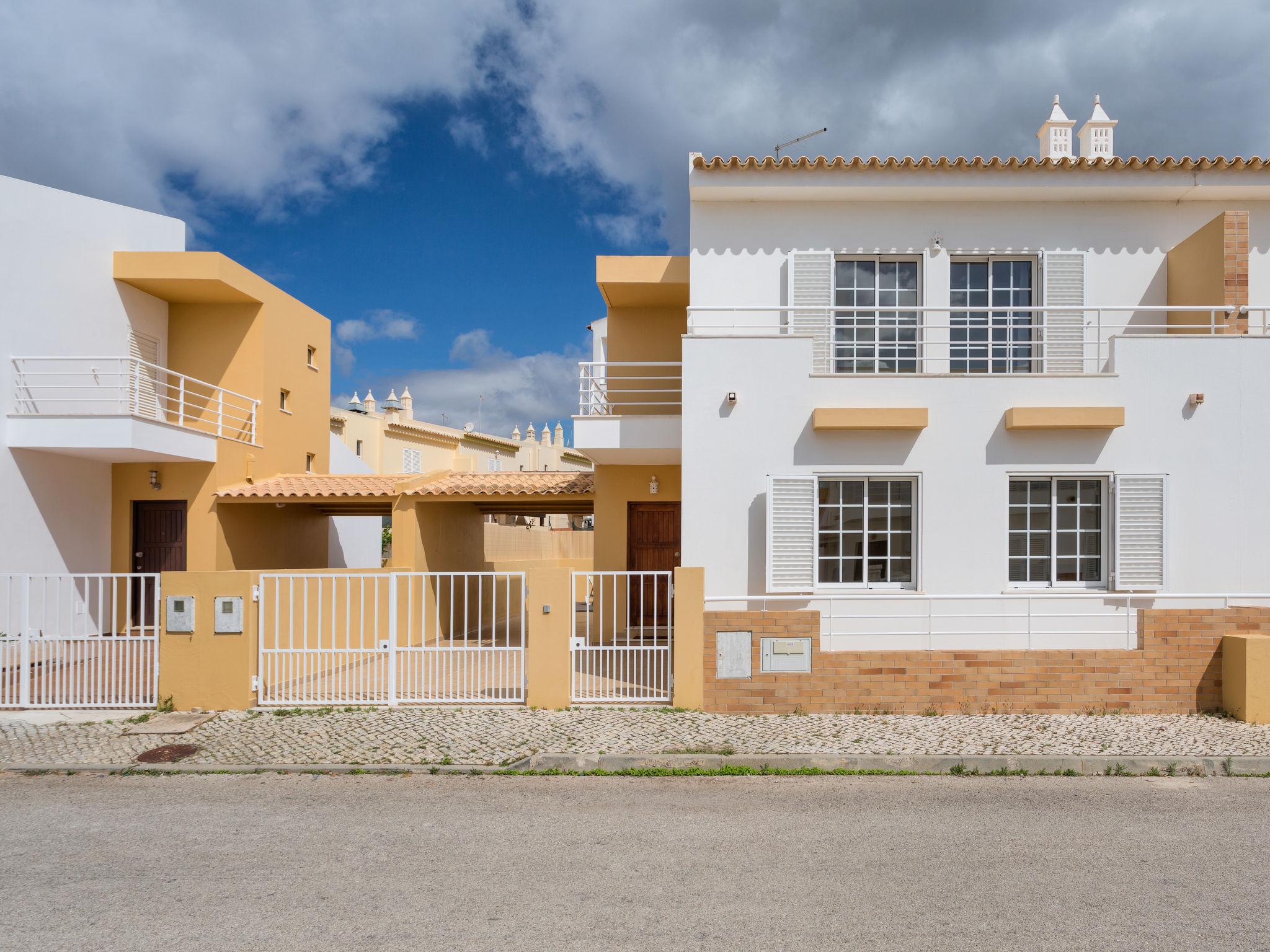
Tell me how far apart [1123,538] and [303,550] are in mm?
15494

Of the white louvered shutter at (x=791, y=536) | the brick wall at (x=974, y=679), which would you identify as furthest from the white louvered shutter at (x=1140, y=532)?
the white louvered shutter at (x=791, y=536)

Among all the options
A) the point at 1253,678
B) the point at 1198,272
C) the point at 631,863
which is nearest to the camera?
the point at 631,863

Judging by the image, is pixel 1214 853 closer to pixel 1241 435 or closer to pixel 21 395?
pixel 1241 435

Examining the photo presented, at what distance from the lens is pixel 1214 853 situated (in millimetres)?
5508

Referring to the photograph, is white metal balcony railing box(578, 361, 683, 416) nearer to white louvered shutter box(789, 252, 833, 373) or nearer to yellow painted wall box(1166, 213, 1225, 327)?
white louvered shutter box(789, 252, 833, 373)

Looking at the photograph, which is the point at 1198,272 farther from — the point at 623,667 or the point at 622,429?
the point at 623,667

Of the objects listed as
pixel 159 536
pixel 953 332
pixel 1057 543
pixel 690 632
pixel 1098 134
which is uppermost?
pixel 1098 134

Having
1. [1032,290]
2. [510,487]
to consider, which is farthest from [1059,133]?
[510,487]

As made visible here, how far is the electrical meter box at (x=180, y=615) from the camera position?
9.30 metres

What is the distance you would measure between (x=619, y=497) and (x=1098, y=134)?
10.7 metres

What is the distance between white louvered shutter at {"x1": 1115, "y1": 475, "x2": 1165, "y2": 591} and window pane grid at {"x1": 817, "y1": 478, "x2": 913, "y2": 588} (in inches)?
93.4

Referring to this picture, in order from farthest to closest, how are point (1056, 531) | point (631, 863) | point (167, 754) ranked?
point (1056, 531), point (167, 754), point (631, 863)

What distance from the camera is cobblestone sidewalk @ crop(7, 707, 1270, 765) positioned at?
25.6 ft

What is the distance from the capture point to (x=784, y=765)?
24.9 ft
